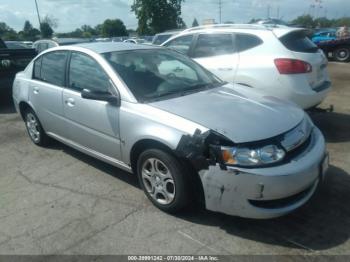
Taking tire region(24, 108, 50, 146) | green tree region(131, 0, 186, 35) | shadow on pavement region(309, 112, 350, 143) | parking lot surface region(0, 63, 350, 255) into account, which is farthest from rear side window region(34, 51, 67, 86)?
green tree region(131, 0, 186, 35)

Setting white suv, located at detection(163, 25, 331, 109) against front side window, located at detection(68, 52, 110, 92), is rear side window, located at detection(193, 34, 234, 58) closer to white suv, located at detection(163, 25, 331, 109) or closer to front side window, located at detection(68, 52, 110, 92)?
white suv, located at detection(163, 25, 331, 109)

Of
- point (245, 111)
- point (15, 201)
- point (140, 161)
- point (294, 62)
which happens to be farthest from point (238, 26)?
point (15, 201)

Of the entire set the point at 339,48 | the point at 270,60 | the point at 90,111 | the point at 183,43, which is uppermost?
the point at 183,43

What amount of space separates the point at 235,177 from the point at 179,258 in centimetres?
80

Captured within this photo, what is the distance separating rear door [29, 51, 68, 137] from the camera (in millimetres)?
4578

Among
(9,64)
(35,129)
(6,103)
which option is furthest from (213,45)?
(6,103)

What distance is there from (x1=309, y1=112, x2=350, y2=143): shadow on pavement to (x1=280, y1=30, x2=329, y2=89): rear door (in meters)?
0.76

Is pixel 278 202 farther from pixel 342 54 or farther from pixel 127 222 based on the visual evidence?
pixel 342 54

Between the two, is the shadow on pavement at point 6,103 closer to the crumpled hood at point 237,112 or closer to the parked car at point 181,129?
the parked car at point 181,129

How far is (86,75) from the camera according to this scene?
13.8 ft

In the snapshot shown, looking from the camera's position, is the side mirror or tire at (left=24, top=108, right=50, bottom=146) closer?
the side mirror

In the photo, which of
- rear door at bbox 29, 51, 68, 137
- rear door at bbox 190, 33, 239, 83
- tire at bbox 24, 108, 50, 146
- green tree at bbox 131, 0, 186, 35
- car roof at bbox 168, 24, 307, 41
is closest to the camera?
rear door at bbox 29, 51, 68, 137

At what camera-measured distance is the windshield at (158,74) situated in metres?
3.77

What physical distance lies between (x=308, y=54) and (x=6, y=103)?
7.40 metres
